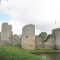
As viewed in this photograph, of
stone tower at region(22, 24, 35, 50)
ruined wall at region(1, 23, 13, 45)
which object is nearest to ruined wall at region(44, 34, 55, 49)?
stone tower at region(22, 24, 35, 50)

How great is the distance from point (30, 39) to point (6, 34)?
6375 millimetres

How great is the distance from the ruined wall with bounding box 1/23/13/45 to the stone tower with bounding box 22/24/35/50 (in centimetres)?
525

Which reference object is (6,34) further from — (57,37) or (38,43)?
(57,37)

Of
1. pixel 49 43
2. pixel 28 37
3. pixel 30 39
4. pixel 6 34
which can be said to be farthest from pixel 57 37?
pixel 6 34

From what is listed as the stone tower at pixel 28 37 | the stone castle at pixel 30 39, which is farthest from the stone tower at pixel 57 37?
the stone tower at pixel 28 37

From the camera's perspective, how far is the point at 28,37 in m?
37.5

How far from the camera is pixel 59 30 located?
39.0 meters

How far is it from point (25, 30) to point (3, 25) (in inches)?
219

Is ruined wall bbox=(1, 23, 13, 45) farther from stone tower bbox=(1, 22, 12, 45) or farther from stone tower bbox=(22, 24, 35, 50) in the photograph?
stone tower bbox=(22, 24, 35, 50)

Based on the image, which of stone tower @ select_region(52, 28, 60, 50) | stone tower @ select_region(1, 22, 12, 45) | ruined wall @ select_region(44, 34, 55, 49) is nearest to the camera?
stone tower @ select_region(52, 28, 60, 50)

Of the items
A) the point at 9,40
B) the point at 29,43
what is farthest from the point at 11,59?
the point at 9,40

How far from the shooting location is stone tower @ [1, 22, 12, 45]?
137 ft

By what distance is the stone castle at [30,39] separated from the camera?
123 ft

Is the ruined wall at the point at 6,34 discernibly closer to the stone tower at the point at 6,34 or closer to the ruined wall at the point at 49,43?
the stone tower at the point at 6,34
